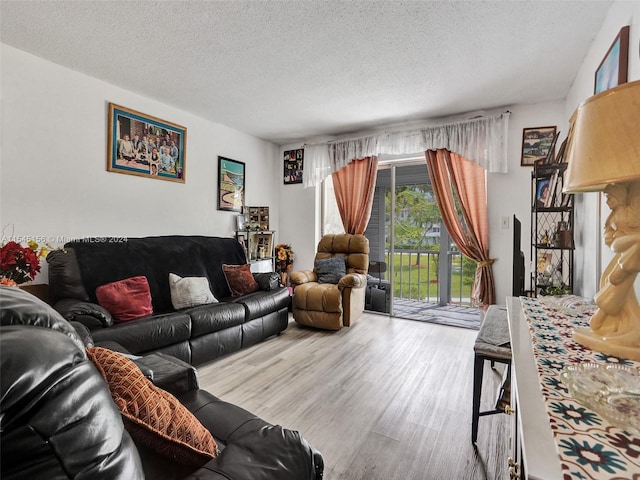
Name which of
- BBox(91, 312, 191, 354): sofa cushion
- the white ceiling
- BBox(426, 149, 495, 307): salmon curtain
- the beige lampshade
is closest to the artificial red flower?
BBox(91, 312, 191, 354): sofa cushion

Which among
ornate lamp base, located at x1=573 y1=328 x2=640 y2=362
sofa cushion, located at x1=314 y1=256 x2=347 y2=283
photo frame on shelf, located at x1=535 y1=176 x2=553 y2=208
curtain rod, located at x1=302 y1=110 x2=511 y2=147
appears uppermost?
curtain rod, located at x1=302 y1=110 x2=511 y2=147

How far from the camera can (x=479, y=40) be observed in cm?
219

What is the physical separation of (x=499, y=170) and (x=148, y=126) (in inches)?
154

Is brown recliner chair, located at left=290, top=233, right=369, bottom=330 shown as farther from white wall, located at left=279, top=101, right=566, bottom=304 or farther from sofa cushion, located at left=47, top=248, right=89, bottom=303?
sofa cushion, located at left=47, top=248, right=89, bottom=303

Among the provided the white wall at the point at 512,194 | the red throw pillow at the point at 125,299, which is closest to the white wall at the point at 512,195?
the white wall at the point at 512,194

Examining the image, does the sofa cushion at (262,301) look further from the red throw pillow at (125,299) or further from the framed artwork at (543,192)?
the framed artwork at (543,192)

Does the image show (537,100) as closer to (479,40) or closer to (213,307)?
(479,40)

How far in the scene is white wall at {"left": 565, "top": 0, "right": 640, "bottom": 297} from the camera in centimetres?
150

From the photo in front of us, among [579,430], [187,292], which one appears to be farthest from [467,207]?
[579,430]

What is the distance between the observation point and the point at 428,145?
378cm

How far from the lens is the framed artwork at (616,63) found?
5.08ft

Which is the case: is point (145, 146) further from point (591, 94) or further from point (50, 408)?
point (591, 94)

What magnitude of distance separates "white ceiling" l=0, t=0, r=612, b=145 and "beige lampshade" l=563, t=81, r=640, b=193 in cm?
147

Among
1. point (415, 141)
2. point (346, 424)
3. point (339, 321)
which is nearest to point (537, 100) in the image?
point (415, 141)
